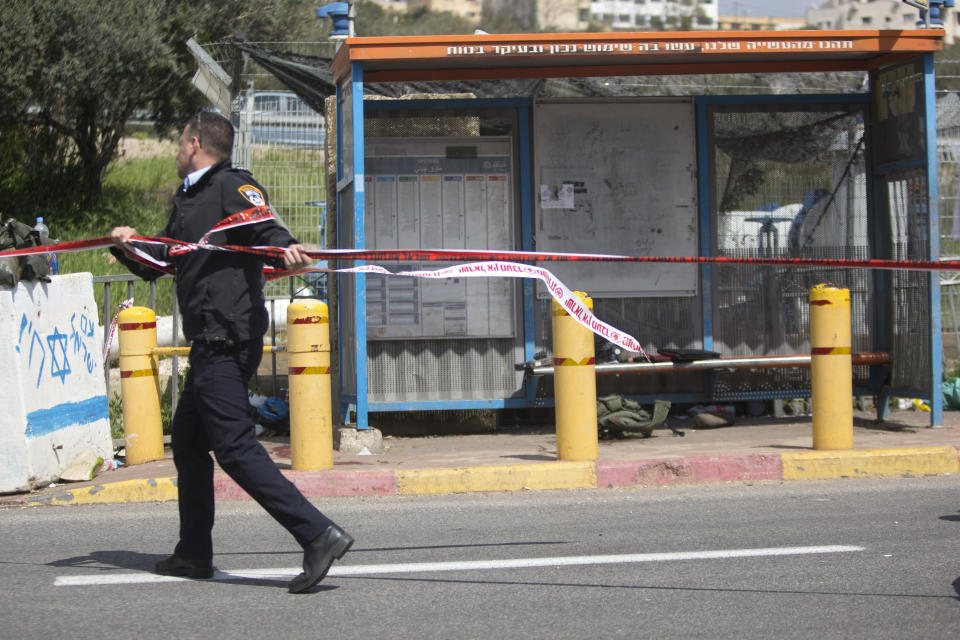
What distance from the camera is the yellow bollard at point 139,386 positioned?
7.81 m

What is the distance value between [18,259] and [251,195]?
307 cm

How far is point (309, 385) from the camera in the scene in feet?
23.2

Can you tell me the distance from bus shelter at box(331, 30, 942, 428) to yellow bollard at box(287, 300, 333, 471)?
1.64 meters

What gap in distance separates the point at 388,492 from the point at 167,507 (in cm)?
135

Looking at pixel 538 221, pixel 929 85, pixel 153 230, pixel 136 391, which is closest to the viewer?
pixel 136 391

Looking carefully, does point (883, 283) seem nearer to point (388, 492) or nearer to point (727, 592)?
point (388, 492)

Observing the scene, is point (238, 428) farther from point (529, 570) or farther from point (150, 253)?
point (529, 570)

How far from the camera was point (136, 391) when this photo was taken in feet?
25.7

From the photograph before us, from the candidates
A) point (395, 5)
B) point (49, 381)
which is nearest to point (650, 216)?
point (49, 381)

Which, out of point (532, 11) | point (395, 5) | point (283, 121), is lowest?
point (283, 121)

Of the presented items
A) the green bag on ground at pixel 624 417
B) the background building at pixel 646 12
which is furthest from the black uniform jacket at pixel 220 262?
the background building at pixel 646 12

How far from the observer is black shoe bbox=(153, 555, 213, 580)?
15.5 feet

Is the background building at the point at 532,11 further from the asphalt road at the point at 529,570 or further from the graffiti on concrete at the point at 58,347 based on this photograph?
the asphalt road at the point at 529,570

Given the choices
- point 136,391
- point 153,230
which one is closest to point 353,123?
point 136,391
